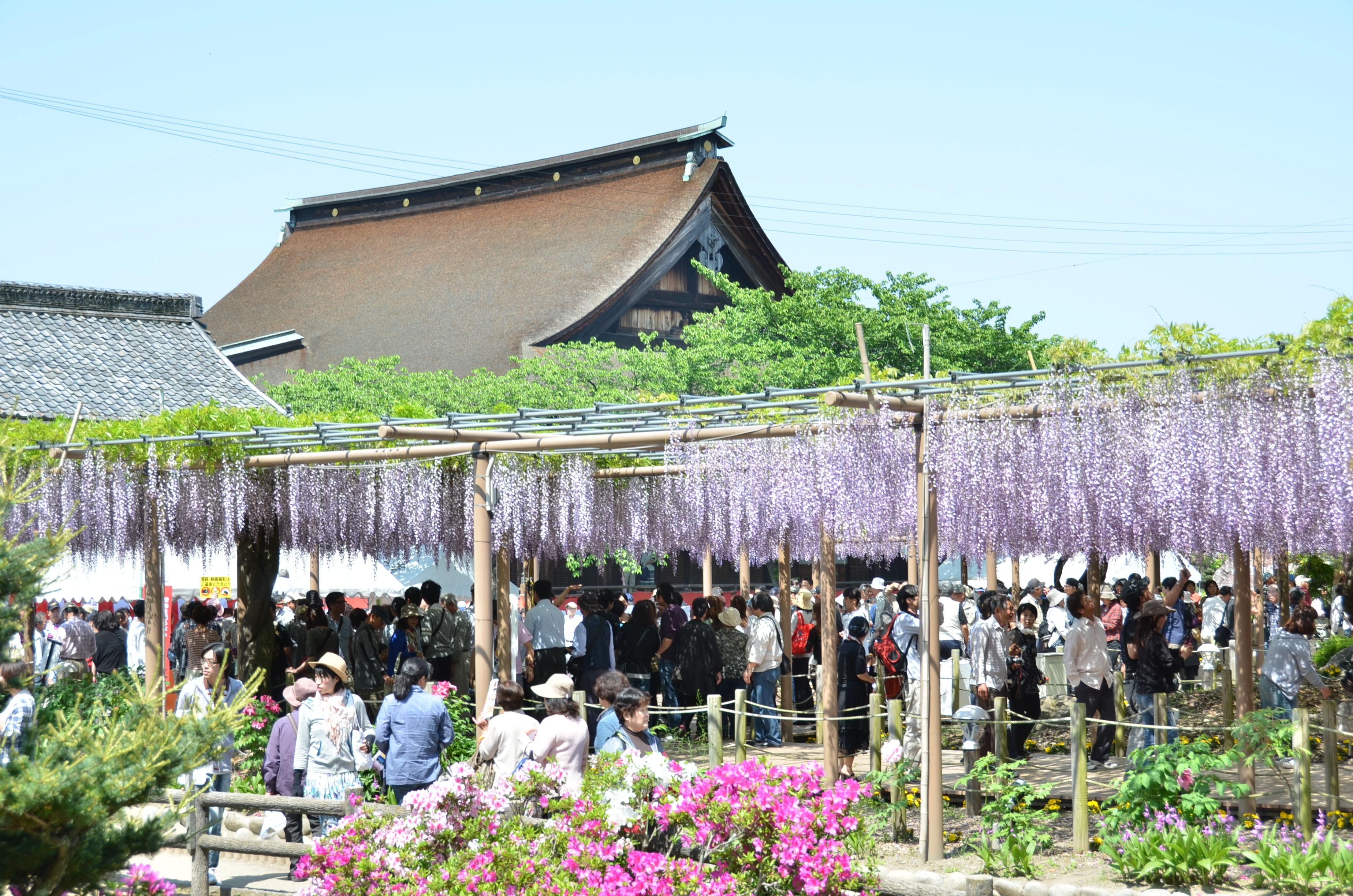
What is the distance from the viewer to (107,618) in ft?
45.7

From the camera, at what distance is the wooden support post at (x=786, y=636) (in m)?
12.7

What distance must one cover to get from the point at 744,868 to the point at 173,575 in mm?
14886

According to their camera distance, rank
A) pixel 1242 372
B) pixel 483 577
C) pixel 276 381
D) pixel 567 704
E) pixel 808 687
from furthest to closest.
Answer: pixel 276 381, pixel 808 687, pixel 483 577, pixel 1242 372, pixel 567 704

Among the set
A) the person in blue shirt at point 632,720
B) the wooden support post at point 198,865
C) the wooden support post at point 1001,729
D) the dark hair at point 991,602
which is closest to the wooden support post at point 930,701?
the wooden support post at point 1001,729

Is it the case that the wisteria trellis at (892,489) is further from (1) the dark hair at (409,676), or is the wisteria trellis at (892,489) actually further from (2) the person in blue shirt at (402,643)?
(1) the dark hair at (409,676)

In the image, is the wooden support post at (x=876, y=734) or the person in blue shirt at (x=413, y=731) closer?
the person in blue shirt at (x=413, y=731)

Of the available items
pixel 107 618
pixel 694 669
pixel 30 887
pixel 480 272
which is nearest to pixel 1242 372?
pixel 694 669

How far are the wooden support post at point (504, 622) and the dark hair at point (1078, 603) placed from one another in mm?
4614

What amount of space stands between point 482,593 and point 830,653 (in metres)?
2.44

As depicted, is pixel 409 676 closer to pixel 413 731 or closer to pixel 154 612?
pixel 413 731

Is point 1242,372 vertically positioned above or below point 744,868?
above

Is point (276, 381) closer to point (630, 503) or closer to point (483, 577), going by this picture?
point (630, 503)

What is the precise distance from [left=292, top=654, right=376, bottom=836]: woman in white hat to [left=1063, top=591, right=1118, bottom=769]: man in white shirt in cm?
558

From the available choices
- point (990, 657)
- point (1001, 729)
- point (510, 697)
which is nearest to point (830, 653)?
point (1001, 729)
